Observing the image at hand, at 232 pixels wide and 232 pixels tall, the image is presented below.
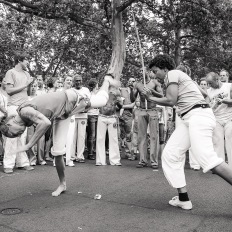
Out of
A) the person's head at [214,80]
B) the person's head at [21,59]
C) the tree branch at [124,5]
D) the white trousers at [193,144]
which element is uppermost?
the tree branch at [124,5]

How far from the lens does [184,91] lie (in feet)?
15.3

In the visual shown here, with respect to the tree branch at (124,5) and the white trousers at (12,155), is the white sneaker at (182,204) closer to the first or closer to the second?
the white trousers at (12,155)

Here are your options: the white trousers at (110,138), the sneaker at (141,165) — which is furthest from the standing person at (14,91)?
the sneaker at (141,165)

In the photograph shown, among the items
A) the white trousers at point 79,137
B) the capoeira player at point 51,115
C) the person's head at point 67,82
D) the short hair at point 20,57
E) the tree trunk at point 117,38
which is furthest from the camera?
the tree trunk at point 117,38

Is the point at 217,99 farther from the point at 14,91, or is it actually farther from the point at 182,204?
the point at 14,91

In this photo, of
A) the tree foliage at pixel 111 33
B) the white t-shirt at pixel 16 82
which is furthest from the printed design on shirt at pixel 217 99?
the tree foliage at pixel 111 33

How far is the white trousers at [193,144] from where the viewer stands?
13.9ft

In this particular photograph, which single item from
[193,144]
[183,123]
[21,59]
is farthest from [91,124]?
[193,144]

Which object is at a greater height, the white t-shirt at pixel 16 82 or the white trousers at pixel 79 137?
the white t-shirt at pixel 16 82

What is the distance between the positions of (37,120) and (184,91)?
196cm

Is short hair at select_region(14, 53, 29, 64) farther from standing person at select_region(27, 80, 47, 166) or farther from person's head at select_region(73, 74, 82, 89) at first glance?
person's head at select_region(73, 74, 82, 89)

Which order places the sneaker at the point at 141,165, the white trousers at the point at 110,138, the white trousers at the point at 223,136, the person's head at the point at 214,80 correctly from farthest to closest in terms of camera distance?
the white trousers at the point at 110,138 < the sneaker at the point at 141,165 < the person's head at the point at 214,80 < the white trousers at the point at 223,136

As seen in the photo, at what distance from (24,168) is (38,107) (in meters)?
3.46

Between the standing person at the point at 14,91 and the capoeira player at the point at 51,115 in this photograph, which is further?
the standing person at the point at 14,91
